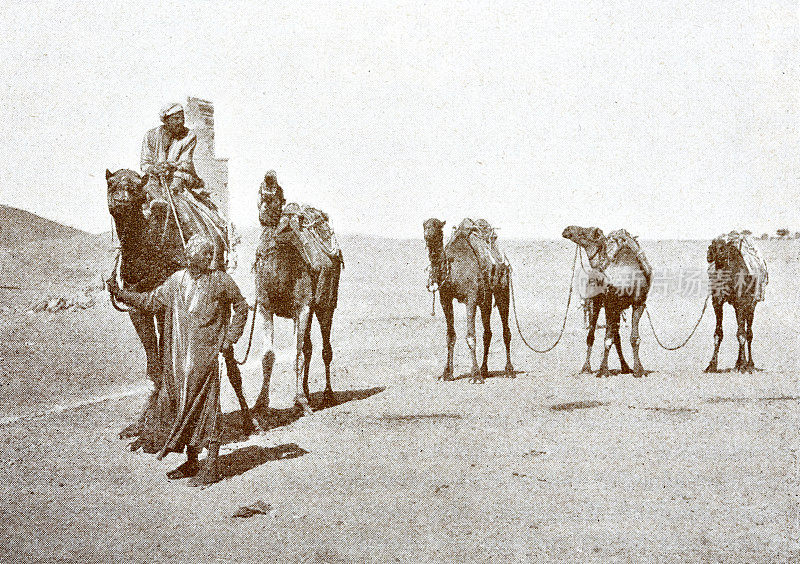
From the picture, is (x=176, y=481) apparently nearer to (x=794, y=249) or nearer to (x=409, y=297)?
(x=409, y=297)

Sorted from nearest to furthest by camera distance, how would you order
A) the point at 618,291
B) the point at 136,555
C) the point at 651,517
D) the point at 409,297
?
the point at 136,555
the point at 651,517
the point at 618,291
the point at 409,297

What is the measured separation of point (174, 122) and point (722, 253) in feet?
31.5

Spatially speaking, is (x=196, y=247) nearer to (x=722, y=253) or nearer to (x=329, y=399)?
(x=329, y=399)

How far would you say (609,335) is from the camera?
13.5m

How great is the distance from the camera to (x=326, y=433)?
9.31 m

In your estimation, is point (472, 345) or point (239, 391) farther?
point (472, 345)

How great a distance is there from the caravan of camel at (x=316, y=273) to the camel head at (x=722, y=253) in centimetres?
2

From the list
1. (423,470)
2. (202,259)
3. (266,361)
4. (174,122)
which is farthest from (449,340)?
(202,259)

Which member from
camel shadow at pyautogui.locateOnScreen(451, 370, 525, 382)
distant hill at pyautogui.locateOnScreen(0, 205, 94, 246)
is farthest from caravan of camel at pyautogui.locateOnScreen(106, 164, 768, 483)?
distant hill at pyautogui.locateOnScreen(0, 205, 94, 246)

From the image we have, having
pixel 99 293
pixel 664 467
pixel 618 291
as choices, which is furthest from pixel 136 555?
pixel 99 293

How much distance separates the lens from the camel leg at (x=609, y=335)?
13.4m

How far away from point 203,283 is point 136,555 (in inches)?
97.3

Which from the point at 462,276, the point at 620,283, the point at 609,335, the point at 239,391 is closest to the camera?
the point at 239,391

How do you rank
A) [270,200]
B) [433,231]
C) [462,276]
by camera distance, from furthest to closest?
[462,276] → [433,231] → [270,200]
